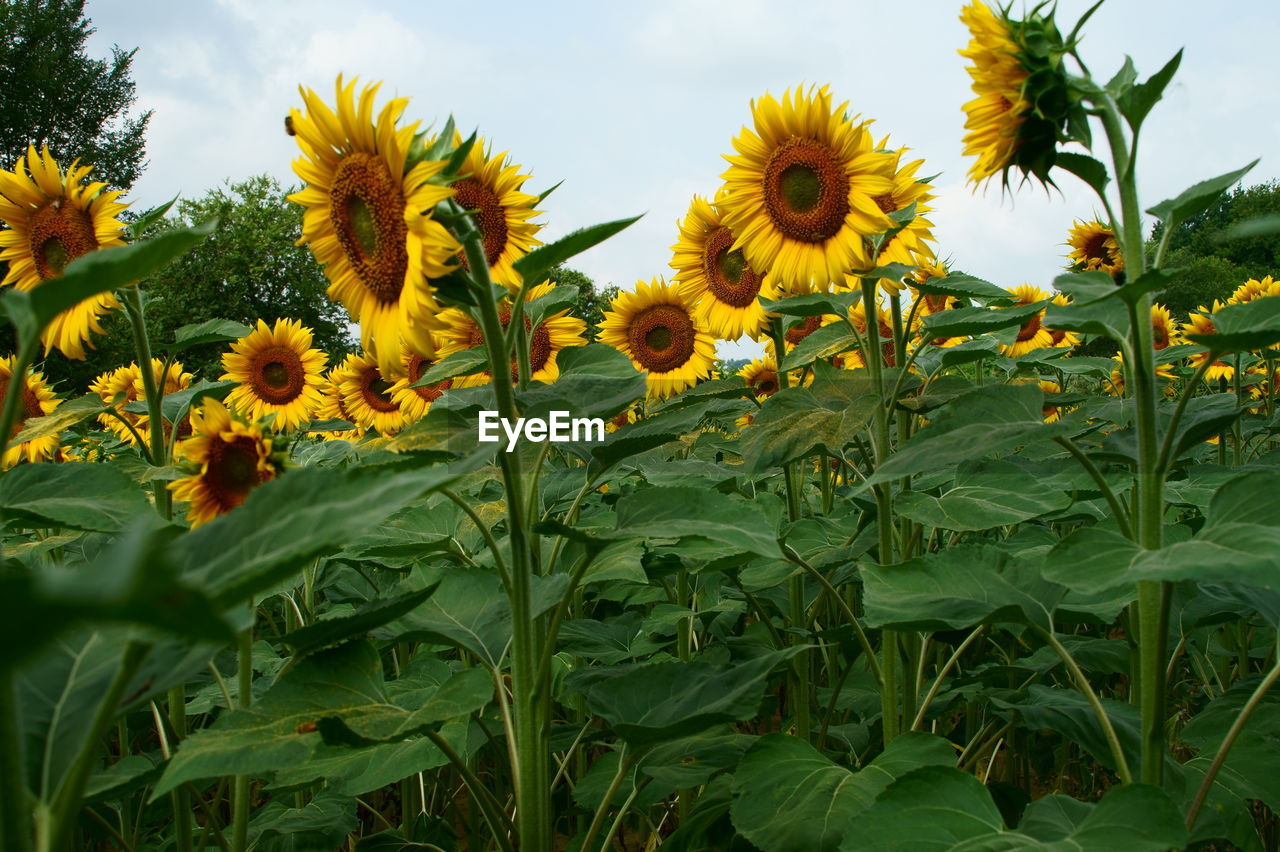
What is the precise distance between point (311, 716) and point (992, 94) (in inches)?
57.0

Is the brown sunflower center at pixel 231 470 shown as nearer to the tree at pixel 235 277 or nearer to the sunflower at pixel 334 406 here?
the sunflower at pixel 334 406

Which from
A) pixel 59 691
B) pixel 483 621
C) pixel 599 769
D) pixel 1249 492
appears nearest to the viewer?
pixel 59 691


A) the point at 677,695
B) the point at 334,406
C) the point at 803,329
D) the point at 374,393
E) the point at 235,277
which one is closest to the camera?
the point at 677,695

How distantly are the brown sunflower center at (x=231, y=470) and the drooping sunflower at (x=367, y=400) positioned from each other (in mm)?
3146

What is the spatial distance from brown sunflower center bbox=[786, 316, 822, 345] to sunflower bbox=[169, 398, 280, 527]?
2.32 m

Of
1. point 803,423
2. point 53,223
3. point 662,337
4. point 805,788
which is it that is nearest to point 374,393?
point 662,337

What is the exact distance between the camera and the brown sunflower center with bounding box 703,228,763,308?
10.2ft

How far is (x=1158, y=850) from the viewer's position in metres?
1.03

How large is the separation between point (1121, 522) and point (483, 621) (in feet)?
3.57

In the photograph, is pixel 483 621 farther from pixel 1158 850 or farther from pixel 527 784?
pixel 1158 850

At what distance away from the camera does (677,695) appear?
4.82 feet

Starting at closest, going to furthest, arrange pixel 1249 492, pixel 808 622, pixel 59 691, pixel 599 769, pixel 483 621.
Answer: pixel 59 691, pixel 1249 492, pixel 483 621, pixel 599 769, pixel 808 622

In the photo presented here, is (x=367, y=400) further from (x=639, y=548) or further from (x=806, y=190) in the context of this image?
(x=639, y=548)

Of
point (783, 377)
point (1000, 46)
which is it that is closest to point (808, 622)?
point (783, 377)
